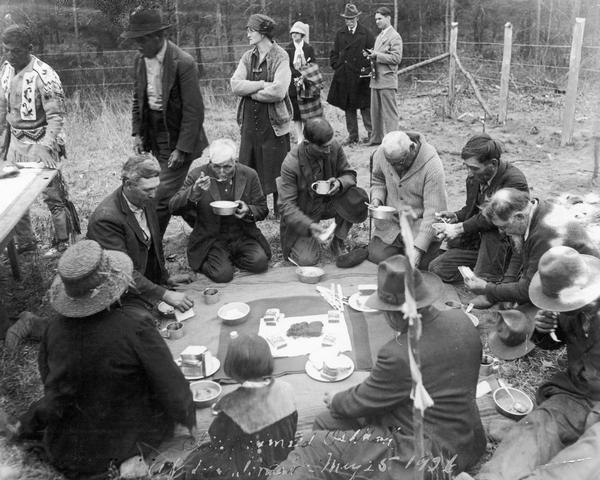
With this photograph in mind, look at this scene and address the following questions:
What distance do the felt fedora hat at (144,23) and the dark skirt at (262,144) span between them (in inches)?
58.8

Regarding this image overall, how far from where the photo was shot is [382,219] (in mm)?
5375

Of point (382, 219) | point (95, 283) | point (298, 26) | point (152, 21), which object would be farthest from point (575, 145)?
point (95, 283)

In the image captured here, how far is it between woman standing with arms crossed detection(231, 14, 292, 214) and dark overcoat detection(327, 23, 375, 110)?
327 centimetres

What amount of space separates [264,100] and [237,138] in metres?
3.79

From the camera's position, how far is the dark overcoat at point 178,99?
5.50 m

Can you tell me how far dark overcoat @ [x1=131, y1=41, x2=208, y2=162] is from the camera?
550 cm

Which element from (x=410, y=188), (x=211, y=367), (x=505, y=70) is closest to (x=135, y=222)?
(x=211, y=367)

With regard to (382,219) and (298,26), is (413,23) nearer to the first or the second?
(298,26)

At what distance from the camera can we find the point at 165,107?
5.60m

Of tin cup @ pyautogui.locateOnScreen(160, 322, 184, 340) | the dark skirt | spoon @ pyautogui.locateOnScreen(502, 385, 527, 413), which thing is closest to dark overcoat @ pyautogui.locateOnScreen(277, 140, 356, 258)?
the dark skirt

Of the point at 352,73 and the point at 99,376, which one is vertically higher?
the point at 352,73

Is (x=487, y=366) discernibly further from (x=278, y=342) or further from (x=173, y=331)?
(x=173, y=331)

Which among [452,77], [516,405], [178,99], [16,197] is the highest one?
[178,99]

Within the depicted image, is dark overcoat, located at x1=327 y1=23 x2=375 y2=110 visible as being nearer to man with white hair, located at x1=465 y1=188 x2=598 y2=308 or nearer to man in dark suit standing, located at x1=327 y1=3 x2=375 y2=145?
man in dark suit standing, located at x1=327 y1=3 x2=375 y2=145
